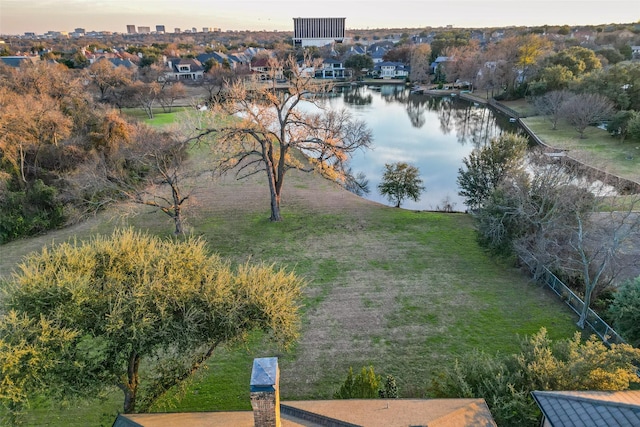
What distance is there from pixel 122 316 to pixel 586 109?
43153mm

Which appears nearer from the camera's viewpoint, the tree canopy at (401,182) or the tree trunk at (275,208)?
the tree trunk at (275,208)

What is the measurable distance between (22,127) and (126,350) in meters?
21.3

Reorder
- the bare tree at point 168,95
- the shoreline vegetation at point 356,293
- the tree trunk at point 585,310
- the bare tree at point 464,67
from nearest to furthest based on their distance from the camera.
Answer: the shoreline vegetation at point 356,293 < the tree trunk at point 585,310 < the bare tree at point 168,95 < the bare tree at point 464,67

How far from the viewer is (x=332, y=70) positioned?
302 feet

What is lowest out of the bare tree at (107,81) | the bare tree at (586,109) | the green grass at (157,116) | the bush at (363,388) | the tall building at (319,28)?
the bush at (363,388)

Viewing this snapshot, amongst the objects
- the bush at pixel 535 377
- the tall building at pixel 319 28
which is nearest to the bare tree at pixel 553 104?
the bush at pixel 535 377

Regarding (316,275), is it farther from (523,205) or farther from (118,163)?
(118,163)

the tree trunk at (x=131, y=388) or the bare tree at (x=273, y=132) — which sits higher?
the bare tree at (x=273, y=132)

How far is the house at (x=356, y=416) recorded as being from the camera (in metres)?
8.26

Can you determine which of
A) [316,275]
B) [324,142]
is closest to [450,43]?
[324,142]

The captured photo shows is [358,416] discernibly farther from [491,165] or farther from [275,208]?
[491,165]

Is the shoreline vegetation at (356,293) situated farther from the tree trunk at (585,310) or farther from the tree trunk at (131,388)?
the tree trunk at (131,388)

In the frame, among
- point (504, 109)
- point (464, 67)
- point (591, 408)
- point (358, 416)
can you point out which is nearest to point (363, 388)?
point (358, 416)

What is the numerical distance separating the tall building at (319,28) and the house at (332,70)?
98.8m
